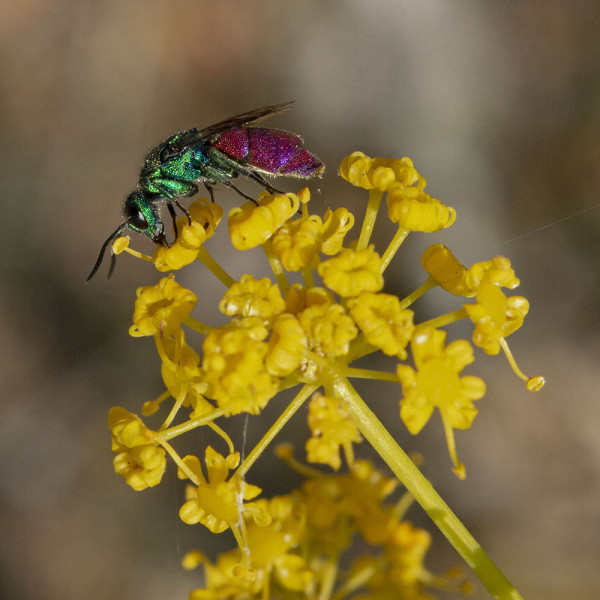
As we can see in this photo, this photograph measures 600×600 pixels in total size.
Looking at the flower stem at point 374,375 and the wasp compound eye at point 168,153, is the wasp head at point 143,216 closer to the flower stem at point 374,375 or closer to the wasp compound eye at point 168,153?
the wasp compound eye at point 168,153

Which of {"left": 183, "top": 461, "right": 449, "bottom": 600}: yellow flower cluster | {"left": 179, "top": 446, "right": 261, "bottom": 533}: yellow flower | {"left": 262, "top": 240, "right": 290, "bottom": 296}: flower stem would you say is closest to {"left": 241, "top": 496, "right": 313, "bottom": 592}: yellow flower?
{"left": 183, "top": 461, "right": 449, "bottom": 600}: yellow flower cluster

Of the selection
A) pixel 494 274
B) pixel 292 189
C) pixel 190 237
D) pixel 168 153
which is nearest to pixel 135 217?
pixel 168 153

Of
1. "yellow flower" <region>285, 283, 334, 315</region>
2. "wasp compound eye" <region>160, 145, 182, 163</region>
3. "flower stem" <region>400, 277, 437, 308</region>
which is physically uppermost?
"wasp compound eye" <region>160, 145, 182, 163</region>

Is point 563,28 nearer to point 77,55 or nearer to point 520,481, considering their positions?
point 520,481

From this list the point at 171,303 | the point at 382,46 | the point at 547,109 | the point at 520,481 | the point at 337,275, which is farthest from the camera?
the point at 382,46

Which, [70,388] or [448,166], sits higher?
[448,166]

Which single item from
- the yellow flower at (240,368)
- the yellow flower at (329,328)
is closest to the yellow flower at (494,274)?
the yellow flower at (329,328)

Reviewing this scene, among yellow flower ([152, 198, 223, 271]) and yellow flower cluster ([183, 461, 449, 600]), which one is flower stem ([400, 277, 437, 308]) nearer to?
yellow flower ([152, 198, 223, 271])

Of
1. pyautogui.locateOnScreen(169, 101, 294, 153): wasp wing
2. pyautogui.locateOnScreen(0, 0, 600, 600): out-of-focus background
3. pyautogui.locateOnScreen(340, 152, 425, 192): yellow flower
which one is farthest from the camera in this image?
pyautogui.locateOnScreen(0, 0, 600, 600): out-of-focus background

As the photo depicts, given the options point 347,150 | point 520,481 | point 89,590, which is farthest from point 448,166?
point 89,590
